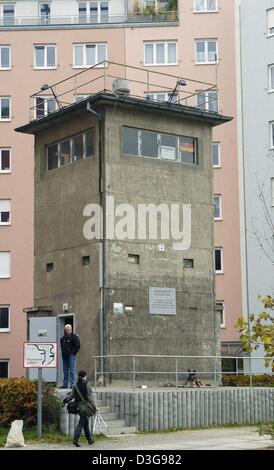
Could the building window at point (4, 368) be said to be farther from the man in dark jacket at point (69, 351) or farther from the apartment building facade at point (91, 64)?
the man in dark jacket at point (69, 351)

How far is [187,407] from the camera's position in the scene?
24.7m

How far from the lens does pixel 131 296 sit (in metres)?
27.9

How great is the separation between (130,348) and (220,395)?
11.0ft

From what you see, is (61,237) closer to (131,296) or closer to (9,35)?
(131,296)

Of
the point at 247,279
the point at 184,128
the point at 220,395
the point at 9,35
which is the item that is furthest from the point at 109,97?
the point at 9,35

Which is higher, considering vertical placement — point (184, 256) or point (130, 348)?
point (184, 256)

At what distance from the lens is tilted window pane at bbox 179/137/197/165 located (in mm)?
30531

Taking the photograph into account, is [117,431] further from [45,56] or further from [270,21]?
[45,56]

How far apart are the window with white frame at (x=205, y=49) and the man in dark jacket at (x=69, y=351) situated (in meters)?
34.1

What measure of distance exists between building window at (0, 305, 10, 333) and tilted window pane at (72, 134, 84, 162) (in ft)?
85.7

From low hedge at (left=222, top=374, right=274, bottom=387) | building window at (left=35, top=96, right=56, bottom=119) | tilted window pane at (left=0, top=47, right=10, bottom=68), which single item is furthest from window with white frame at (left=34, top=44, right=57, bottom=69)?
low hedge at (left=222, top=374, right=274, bottom=387)

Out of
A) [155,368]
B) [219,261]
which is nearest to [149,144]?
[155,368]

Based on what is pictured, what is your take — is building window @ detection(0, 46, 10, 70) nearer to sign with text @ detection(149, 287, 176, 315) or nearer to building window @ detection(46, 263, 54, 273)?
building window @ detection(46, 263, 54, 273)

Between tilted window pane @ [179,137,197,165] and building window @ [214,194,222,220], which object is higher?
building window @ [214,194,222,220]
